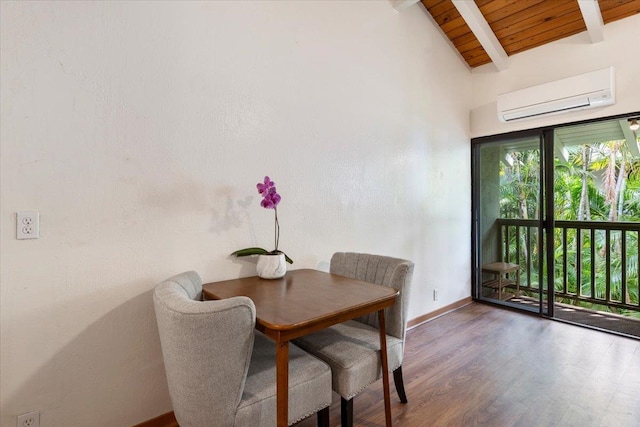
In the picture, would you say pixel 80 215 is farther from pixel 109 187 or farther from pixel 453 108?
pixel 453 108

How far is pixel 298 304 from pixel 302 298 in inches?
3.9

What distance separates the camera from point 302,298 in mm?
1553

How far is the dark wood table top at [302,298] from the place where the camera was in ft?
4.11

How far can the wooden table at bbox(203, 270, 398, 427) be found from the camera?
1206mm

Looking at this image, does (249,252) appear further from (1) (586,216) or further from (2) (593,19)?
(1) (586,216)

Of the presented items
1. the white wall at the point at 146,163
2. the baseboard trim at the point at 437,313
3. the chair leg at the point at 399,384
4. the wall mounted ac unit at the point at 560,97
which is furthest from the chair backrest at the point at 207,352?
the wall mounted ac unit at the point at 560,97

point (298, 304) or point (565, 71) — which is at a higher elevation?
point (565, 71)

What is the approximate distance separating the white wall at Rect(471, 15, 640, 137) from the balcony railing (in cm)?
118

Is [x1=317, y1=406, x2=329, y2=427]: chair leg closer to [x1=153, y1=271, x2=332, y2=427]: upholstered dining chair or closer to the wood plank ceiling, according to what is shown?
[x1=153, y1=271, x2=332, y2=427]: upholstered dining chair

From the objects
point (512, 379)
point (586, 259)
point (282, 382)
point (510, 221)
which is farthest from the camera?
point (586, 259)

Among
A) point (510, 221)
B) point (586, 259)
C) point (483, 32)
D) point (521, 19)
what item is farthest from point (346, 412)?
point (586, 259)

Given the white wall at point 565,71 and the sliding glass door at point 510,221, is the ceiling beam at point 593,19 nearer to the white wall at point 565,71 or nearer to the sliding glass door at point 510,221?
the white wall at point 565,71

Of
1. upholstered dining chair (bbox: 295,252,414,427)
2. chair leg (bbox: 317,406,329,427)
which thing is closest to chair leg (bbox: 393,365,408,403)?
upholstered dining chair (bbox: 295,252,414,427)

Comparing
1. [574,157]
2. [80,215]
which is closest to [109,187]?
[80,215]
